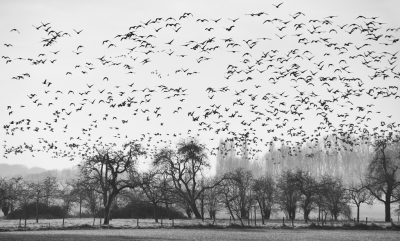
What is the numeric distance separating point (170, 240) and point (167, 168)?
128ft

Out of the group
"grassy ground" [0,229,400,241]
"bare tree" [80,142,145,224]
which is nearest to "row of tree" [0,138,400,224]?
"bare tree" [80,142,145,224]

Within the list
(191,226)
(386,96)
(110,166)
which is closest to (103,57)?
(386,96)

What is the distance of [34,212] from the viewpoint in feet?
231

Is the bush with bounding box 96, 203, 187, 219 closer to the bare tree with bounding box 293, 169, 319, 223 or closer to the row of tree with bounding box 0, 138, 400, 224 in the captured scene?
the row of tree with bounding box 0, 138, 400, 224

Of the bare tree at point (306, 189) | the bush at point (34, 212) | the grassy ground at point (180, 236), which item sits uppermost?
Result: the bare tree at point (306, 189)

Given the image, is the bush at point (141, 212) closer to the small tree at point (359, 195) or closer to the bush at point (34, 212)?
the bush at point (34, 212)

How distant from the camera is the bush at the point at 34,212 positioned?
228ft

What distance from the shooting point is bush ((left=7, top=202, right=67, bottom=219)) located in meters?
69.5

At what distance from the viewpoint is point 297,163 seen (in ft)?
585

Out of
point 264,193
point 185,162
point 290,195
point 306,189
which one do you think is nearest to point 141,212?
point 185,162

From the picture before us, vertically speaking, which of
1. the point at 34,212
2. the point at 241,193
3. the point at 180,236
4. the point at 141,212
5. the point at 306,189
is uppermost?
the point at 306,189

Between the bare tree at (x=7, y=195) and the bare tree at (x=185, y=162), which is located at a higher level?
the bare tree at (x=185, y=162)

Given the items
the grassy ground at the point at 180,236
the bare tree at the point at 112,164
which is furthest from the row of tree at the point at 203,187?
the grassy ground at the point at 180,236

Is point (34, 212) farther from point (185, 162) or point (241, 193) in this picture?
point (241, 193)
